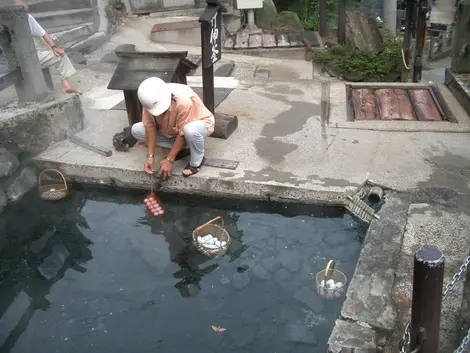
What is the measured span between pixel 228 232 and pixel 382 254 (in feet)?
5.95

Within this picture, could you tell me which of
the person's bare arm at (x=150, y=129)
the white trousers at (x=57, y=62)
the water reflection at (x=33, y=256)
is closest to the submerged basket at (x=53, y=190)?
the water reflection at (x=33, y=256)

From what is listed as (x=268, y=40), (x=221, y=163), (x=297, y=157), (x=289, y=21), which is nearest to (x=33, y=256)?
(x=221, y=163)

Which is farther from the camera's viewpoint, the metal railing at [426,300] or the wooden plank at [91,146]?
the wooden plank at [91,146]

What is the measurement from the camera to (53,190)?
656 cm

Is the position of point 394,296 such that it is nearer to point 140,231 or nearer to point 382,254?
point 382,254

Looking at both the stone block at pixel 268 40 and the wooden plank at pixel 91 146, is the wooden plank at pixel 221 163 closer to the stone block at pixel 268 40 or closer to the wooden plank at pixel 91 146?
the wooden plank at pixel 91 146

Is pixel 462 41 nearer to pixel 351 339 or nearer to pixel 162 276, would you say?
pixel 351 339

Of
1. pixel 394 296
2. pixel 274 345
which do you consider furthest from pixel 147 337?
pixel 394 296

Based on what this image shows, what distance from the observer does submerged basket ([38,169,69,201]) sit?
6484 millimetres

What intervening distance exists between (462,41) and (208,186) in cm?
557

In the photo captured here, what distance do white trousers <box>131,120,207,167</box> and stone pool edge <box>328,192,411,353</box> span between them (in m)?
2.36

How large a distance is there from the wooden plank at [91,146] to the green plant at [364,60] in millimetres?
6258

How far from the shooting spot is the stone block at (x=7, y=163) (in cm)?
640

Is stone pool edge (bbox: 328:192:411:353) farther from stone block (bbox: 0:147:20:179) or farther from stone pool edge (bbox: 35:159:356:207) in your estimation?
stone block (bbox: 0:147:20:179)
